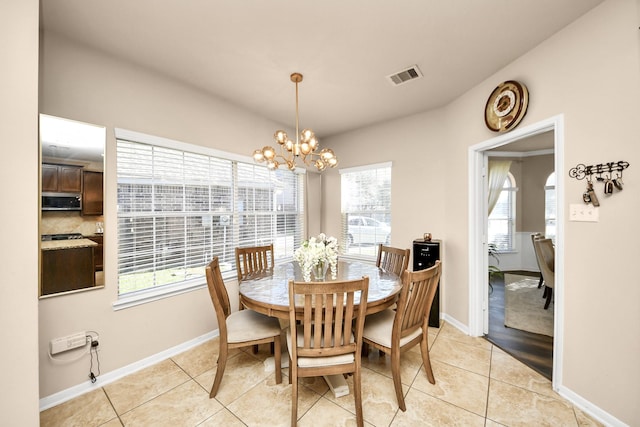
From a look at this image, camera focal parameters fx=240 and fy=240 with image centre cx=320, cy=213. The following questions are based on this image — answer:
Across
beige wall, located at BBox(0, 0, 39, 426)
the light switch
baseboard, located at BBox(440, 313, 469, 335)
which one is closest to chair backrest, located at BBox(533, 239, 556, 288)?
baseboard, located at BBox(440, 313, 469, 335)

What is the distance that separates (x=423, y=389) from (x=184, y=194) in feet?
9.75

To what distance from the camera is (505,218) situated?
551 cm

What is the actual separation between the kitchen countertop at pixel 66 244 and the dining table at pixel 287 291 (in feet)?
A: 4.20

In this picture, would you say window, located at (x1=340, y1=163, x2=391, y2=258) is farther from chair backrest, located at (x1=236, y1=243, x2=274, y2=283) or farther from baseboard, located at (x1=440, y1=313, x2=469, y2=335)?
chair backrest, located at (x1=236, y1=243, x2=274, y2=283)

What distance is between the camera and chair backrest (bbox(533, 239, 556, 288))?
3371 mm

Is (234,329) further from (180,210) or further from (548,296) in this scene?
(548,296)

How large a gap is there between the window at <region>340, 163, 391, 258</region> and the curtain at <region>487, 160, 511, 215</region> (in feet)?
10.2

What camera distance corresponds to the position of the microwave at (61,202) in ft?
5.90

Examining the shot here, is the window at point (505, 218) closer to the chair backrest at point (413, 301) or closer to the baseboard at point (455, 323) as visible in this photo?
the baseboard at point (455, 323)

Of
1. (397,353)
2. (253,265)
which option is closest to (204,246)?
(253,265)

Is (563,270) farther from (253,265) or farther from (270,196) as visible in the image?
(270,196)

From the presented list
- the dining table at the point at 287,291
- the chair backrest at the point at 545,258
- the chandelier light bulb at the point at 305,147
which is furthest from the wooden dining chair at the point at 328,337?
the chair backrest at the point at 545,258

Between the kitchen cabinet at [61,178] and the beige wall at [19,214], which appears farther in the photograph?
the kitchen cabinet at [61,178]

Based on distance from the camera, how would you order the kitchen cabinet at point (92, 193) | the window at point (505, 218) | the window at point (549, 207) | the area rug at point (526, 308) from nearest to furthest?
the kitchen cabinet at point (92, 193)
the area rug at point (526, 308)
the window at point (549, 207)
the window at point (505, 218)
